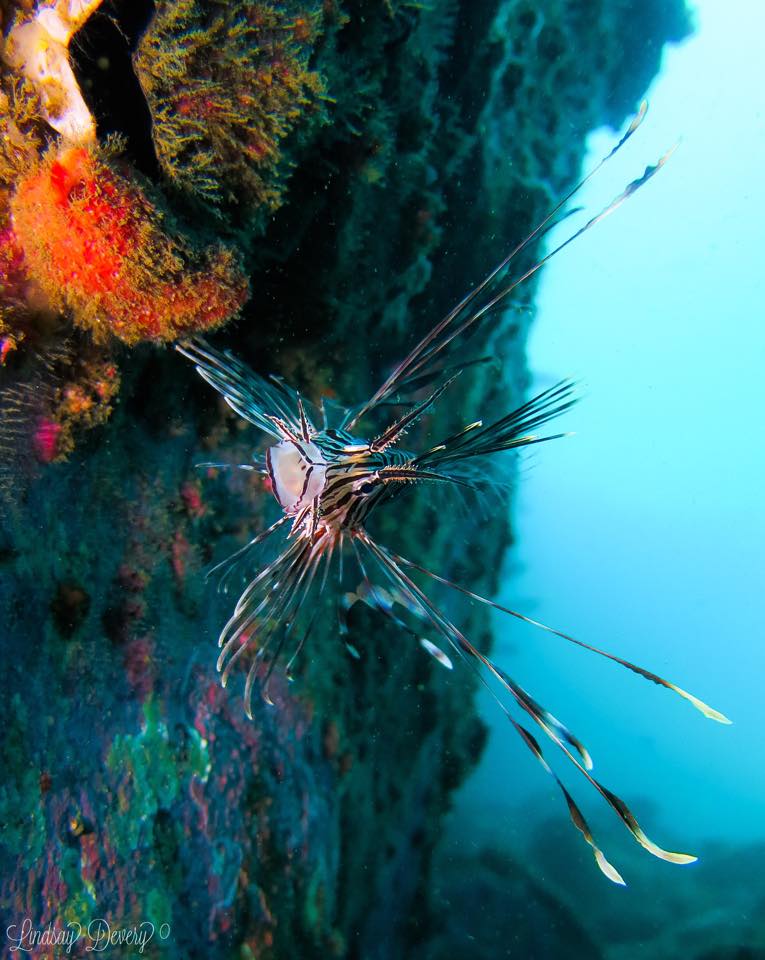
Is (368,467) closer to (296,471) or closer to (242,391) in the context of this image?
(296,471)

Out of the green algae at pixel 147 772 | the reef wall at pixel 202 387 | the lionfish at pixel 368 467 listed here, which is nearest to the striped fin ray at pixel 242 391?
the lionfish at pixel 368 467

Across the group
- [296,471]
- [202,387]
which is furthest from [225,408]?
[296,471]

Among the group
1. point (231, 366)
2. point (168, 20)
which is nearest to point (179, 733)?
point (231, 366)

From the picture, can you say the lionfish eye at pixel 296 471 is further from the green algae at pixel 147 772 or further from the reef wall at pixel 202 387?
the green algae at pixel 147 772

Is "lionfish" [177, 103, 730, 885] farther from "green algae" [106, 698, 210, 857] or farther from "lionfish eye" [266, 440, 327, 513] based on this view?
"green algae" [106, 698, 210, 857]
